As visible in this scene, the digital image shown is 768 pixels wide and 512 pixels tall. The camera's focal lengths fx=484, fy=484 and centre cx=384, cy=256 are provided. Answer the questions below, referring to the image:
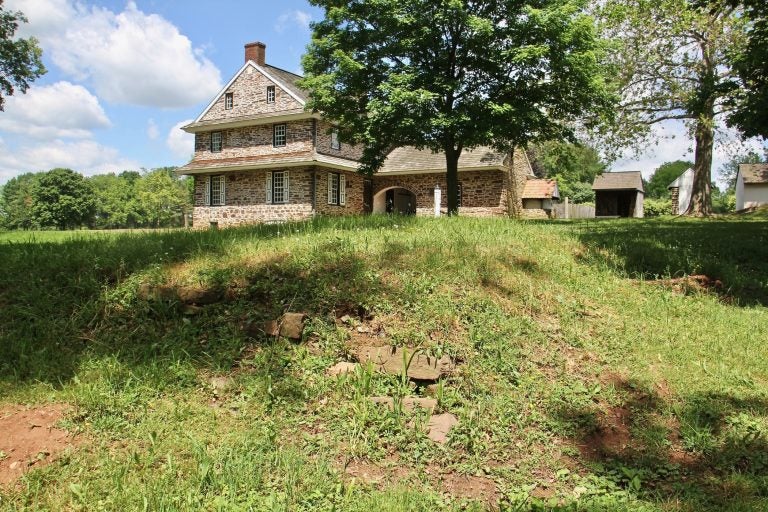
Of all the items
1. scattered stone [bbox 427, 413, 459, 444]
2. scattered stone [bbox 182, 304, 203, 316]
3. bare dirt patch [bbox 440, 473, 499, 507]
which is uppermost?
scattered stone [bbox 182, 304, 203, 316]

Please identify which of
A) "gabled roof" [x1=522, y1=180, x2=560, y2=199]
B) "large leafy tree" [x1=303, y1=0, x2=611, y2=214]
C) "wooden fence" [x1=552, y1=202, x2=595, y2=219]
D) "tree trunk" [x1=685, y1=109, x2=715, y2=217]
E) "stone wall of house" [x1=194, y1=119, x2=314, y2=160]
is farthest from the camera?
"wooden fence" [x1=552, y1=202, x2=595, y2=219]

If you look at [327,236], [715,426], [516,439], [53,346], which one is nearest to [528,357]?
A: [516,439]

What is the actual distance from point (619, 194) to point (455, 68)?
36734 millimetres

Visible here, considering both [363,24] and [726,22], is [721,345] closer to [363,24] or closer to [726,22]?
[363,24]

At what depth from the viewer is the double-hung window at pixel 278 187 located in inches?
1011

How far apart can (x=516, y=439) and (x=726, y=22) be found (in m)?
24.6

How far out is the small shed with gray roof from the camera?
43.8m

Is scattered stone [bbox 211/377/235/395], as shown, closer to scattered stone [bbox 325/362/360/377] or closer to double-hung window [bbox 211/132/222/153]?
scattered stone [bbox 325/362/360/377]

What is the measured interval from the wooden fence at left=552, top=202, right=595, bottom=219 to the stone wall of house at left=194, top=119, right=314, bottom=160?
23.5 m

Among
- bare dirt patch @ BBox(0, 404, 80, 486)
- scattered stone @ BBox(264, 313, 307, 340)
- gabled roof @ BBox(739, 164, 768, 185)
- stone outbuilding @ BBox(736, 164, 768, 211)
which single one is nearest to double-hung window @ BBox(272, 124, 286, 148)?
scattered stone @ BBox(264, 313, 307, 340)

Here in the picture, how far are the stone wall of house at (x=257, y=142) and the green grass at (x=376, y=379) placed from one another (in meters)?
19.3

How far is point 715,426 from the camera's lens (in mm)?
3793

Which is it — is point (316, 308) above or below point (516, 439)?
above

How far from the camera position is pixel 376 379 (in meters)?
4.11
